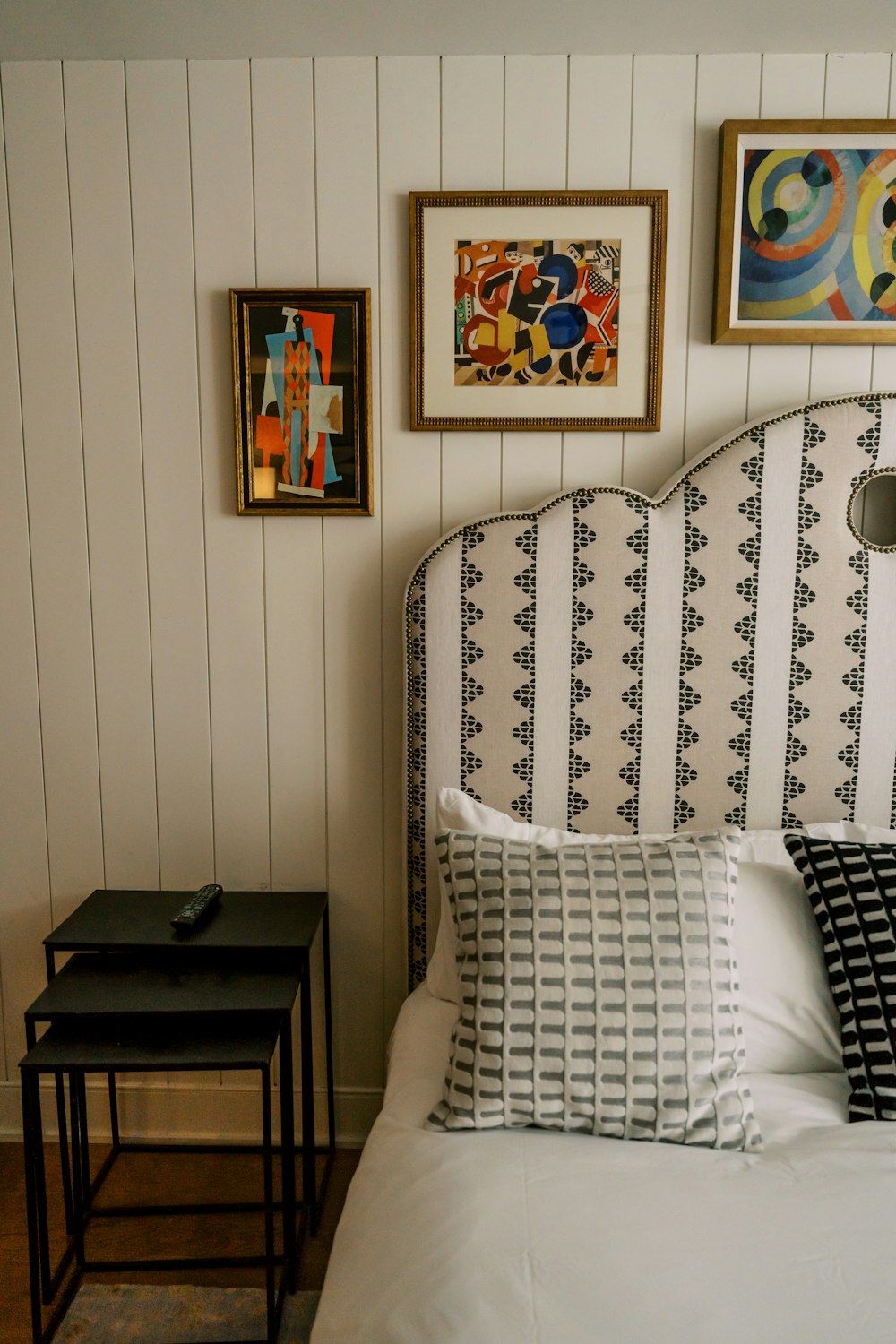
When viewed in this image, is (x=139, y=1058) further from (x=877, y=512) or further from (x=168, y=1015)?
(x=877, y=512)

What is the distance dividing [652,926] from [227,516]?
1.23m

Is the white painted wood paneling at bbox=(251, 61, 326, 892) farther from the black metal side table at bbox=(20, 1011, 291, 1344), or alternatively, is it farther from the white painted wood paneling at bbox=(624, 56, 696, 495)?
the white painted wood paneling at bbox=(624, 56, 696, 495)

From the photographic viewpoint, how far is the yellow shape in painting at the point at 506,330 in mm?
1798

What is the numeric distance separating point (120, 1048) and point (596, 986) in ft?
2.75

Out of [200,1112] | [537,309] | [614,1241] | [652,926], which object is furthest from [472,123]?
[200,1112]

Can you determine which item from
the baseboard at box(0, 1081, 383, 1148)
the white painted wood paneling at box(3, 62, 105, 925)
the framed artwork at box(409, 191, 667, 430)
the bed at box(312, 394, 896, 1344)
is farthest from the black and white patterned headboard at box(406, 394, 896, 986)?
the white painted wood paneling at box(3, 62, 105, 925)

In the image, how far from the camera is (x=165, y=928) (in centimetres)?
175

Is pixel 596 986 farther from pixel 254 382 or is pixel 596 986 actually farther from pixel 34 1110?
pixel 254 382

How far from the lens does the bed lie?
1.05 m

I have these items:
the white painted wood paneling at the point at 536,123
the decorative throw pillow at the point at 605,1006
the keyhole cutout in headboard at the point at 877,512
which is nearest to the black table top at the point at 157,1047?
the decorative throw pillow at the point at 605,1006

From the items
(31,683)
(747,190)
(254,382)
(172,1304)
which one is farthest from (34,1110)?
(747,190)

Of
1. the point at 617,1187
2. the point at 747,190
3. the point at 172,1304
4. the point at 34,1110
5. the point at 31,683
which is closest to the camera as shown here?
the point at 617,1187

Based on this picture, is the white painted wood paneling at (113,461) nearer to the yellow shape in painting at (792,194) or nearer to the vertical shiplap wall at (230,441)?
the vertical shiplap wall at (230,441)

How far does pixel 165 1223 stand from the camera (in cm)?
183
